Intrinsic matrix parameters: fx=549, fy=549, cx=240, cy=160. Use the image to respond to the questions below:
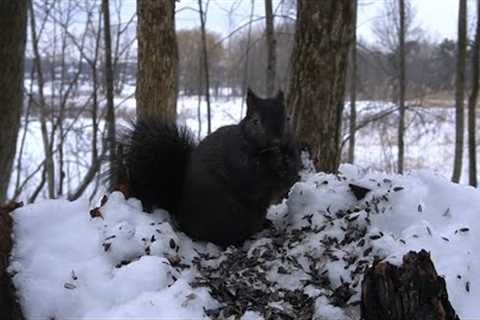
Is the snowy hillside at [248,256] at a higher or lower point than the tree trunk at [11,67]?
lower

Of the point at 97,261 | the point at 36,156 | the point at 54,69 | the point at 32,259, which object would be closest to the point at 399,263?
the point at 97,261

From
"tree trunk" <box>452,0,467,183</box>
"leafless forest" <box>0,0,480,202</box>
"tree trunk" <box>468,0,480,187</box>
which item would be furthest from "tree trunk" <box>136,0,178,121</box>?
"tree trunk" <box>452,0,467,183</box>

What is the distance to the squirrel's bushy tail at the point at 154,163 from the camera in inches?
115

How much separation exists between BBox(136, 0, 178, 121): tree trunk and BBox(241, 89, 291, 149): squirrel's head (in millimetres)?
2115

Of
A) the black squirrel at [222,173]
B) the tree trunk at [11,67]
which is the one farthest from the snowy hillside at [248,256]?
the tree trunk at [11,67]

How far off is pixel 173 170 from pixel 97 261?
918 millimetres

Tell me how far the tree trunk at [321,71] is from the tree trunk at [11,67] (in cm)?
248

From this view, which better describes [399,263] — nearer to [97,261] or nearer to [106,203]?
[97,261]

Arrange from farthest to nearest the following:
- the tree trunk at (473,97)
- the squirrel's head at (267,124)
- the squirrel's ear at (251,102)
A: 1. the tree trunk at (473,97)
2. the squirrel's ear at (251,102)
3. the squirrel's head at (267,124)

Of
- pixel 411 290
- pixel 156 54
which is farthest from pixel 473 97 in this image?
pixel 411 290

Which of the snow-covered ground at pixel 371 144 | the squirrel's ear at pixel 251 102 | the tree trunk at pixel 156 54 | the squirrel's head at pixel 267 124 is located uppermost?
the tree trunk at pixel 156 54

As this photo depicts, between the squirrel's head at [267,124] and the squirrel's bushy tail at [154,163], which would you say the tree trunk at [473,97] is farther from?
the squirrel's bushy tail at [154,163]

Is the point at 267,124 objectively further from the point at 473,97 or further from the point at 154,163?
the point at 473,97

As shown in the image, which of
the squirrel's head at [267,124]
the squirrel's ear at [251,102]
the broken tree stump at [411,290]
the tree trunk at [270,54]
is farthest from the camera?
the tree trunk at [270,54]
